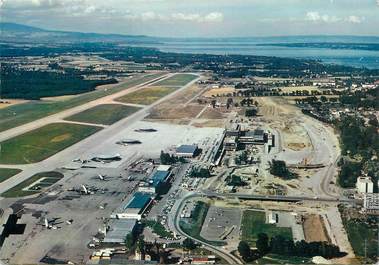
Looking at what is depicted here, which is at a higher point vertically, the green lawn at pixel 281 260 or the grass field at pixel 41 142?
the grass field at pixel 41 142

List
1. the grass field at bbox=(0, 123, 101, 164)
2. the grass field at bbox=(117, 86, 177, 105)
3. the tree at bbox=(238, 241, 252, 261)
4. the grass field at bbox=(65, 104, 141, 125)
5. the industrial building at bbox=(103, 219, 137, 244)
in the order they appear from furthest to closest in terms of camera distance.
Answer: the grass field at bbox=(117, 86, 177, 105) < the grass field at bbox=(65, 104, 141, 125) < the grass field at bbox=(0, 123, 101, 164) < the industrial building at bbox=(103, 219, 137, 244) < the tree at bbox=(238, 241, 252, 261)

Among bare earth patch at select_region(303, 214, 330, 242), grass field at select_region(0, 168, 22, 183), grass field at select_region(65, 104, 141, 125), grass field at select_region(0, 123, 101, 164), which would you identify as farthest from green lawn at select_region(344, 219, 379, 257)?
grass field at select_region(65, 104, 141, 125)

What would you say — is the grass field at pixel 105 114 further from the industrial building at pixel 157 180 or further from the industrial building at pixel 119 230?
the industrial building at pixel 119 230

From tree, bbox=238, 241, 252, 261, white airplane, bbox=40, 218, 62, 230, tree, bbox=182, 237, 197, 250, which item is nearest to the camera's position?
tree, bbox=238, 241, 252, 261

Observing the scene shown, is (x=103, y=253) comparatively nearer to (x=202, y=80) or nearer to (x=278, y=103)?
(x=278, y=103)

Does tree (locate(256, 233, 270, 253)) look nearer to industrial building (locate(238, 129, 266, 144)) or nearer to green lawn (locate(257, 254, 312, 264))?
green lawn (locate(257, 254, 312, 264))

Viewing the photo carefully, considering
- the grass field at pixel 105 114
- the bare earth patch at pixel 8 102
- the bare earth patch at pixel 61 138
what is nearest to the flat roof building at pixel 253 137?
the grass field at pixel 105 114
